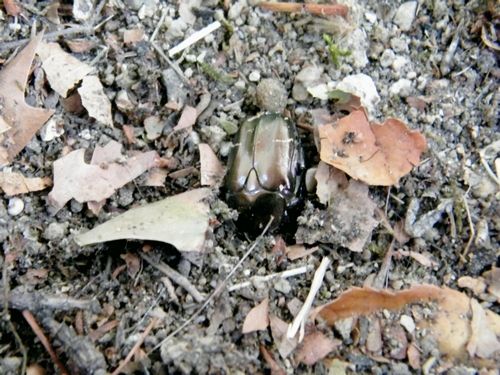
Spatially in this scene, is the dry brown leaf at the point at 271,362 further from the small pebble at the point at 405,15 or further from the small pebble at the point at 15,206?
the small pebble at the point at 405,15

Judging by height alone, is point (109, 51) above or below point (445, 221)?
above

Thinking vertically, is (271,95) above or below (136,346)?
above

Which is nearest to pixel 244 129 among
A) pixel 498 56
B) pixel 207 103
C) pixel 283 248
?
pixel 207 103

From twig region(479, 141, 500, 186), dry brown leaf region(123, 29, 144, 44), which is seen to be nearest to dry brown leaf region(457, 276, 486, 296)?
twig region(479, 141, 500, 186)

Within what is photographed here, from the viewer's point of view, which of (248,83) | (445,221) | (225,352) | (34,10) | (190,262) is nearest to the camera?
(225,352)

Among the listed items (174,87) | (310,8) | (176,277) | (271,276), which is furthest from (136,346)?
(310,8)

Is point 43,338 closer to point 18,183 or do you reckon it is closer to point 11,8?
point 18,183

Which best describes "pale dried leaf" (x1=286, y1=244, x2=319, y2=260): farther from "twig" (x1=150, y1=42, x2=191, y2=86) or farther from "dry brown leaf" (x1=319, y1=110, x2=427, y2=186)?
"twig" (x1=150, y1=42, x2=191, y2=86)

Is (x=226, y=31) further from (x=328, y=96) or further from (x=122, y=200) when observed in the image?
(x=122, y=200)
